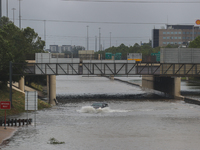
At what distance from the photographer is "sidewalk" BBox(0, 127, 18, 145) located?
124 feet

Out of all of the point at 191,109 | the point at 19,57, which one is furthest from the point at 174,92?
the point at 19,57

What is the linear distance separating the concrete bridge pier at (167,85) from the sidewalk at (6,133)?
4940 cm

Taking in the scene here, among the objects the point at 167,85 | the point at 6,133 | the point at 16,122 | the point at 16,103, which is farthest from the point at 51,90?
the point at 6,133

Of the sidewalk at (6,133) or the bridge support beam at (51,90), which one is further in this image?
the bridge support beam at (51,90)

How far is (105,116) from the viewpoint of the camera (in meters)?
59.8

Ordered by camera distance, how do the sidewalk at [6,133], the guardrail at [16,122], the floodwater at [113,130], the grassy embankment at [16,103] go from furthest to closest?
1. the grassy embankment at [16,103]
2. the guardrail at [16,122]
3. the sidewalk at [6,133]
4. the floodwater at [113,130]

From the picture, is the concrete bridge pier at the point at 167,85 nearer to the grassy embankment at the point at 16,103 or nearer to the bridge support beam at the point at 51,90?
the bridge support beam at the point at 51,90

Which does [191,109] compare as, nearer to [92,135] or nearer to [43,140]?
[92,135]

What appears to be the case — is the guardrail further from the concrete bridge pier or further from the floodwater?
the concrete bridge pier

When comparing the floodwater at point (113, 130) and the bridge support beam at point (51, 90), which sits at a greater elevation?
the bridge support beam at point (51, 90)

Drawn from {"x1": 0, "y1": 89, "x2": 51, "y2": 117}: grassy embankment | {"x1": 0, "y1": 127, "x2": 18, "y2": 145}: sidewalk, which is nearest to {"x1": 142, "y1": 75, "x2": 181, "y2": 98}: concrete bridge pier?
{"x1": 0, "y1": 89, "x2": 51, "y2": 117}: grassy embankment

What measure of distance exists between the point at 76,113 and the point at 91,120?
1019 cm

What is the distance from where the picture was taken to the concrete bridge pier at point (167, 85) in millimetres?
95375

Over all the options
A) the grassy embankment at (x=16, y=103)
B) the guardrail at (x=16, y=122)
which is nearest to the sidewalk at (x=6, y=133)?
the guardrail at (x=16, y=122)
